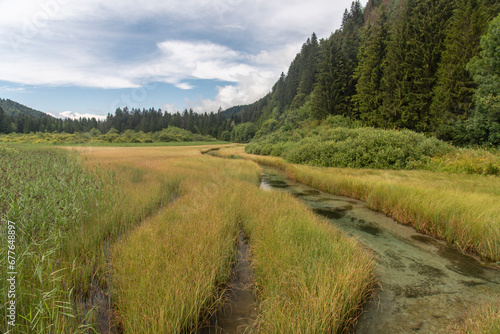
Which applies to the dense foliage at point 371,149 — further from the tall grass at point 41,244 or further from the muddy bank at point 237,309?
the tall grass at point 41,244

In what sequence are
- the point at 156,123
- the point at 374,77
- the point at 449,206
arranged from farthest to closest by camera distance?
1. the point at 156,123
2. the point at 374,77
3. the point at 449,206

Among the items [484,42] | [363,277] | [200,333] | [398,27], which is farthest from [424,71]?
[200,333]

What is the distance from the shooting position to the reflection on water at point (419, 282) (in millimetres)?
3643

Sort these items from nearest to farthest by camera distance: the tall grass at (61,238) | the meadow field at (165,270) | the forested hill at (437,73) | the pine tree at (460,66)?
the tall grass at (61,238), the meadow field at (165,270), the forested hill at (437,73), the pine tree at (460,66)

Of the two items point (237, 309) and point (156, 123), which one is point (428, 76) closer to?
point (237, 309)

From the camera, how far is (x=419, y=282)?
475 centimetres

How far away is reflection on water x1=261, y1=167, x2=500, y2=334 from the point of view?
3.64 m

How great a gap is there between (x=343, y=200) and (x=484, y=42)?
20.5 meters

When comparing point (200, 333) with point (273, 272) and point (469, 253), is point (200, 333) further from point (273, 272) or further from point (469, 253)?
point (469, 253)

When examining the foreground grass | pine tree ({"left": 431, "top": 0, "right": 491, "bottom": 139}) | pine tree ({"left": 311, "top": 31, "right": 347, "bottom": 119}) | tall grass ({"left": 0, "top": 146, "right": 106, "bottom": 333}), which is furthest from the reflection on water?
pine tree ({"left": 311, "top": 31, "right": 347, "bottom": 119})

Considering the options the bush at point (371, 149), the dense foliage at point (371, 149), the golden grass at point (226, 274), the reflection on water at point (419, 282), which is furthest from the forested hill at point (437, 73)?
the golden grass at point (226, 274)

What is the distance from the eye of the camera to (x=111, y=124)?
108m

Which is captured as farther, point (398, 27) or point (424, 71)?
point (398, 27)

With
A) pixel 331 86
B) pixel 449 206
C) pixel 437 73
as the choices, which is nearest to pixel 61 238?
pixel 449 206
